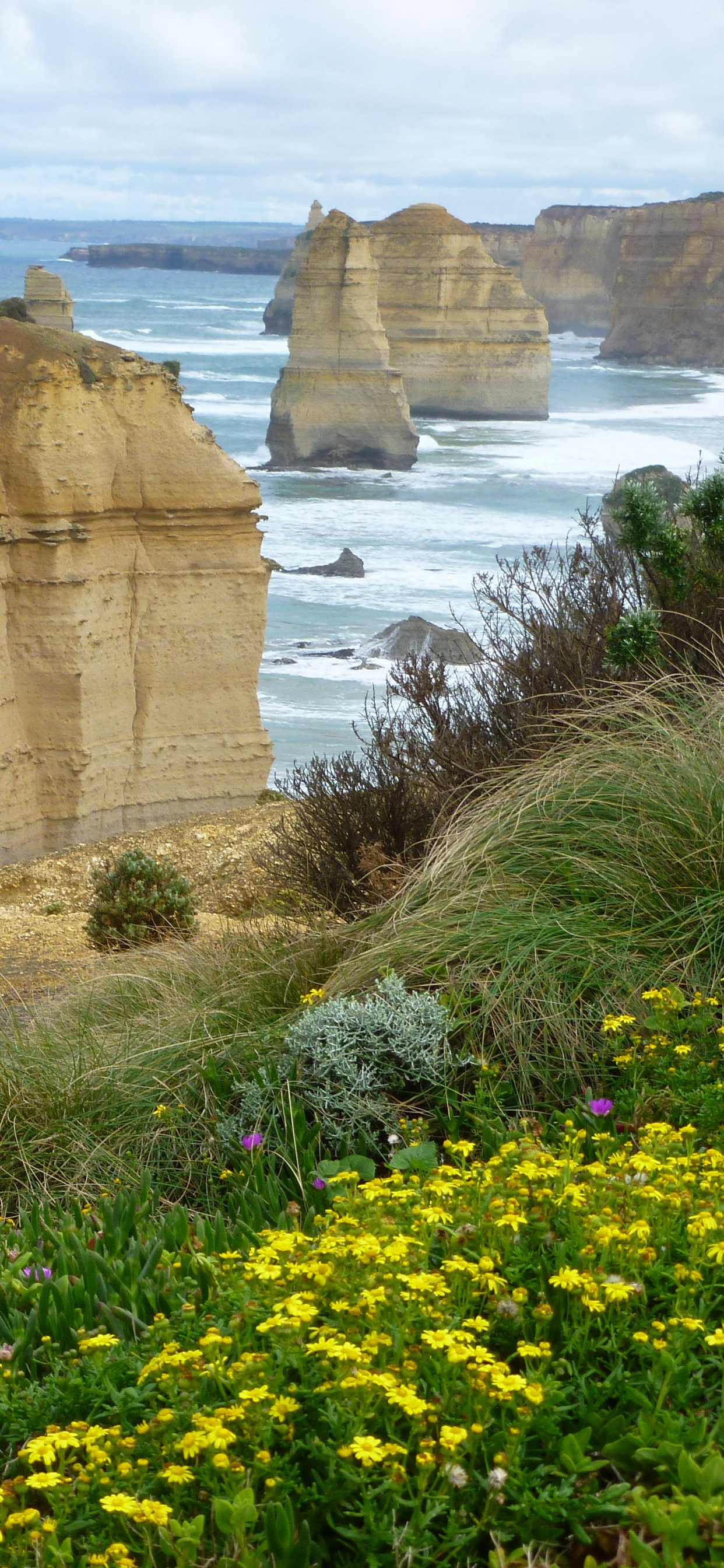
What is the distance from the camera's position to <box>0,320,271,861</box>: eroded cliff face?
13250mm

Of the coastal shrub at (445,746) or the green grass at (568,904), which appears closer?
the green grass at (568,904)

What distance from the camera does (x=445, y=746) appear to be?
7355mm

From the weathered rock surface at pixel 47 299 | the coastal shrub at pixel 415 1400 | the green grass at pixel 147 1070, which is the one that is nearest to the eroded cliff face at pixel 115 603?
the green grass at pixel 147 1070

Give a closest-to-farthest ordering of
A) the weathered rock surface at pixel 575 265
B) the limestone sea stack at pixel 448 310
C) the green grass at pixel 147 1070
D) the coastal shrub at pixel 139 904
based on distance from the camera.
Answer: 1. the green grass at pixel 147 1070
2. the coastal shrub at pixel 139 904
3. the limestone sea stack at pixel 448 310
4. the weathered rock surface at pixel 575 265

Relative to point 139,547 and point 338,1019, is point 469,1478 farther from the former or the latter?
point 139,547

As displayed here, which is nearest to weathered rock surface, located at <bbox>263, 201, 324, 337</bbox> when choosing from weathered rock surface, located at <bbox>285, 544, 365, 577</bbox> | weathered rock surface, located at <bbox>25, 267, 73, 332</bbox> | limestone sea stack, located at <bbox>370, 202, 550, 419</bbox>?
limestone sea stack, located at <bbox>370, 202, 550, 419</bbox>

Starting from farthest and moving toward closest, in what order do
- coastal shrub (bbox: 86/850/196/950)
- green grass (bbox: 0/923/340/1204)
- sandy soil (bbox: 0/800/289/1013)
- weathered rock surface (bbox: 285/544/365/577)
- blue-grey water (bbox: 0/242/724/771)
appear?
weathered rock surface (bbox: 285/544/365/577) < blue-grey water (bbox: 0/242/724/771) < coastal shrub (bbox: 86/850/196/950) < sandy soil (bbox: 0/800/289/1013) < green grass (bbox: 0/923/340/1204)

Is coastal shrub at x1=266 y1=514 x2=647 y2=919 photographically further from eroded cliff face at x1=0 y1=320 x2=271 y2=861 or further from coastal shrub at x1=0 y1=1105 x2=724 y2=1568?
eroded cliff face at x1=0 y1=320 x2=271 y2=861

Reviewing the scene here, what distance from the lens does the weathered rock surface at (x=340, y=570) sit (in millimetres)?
38812

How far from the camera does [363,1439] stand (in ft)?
6.78

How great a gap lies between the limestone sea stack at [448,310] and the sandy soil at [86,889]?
59.1 m

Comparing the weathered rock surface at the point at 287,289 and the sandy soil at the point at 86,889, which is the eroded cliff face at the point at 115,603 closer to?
the sandy soil at the point at 86,889

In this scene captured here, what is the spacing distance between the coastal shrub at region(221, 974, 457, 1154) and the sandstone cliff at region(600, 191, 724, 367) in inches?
3914

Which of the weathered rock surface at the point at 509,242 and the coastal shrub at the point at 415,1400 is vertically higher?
the weathered rock surface at the point at 509,242
